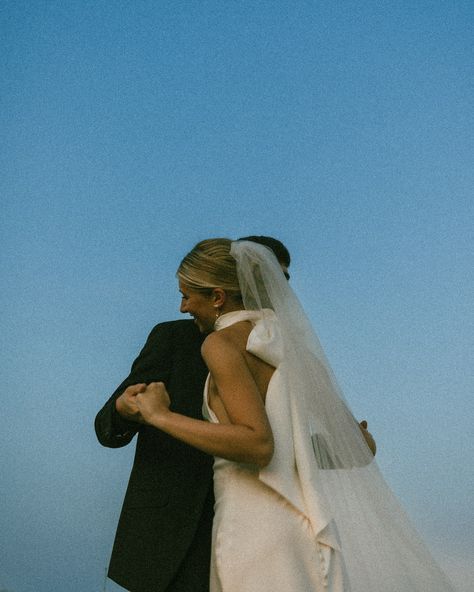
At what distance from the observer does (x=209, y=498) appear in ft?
13.0

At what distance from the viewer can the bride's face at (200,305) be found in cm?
402

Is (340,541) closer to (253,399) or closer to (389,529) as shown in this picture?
(389,529)

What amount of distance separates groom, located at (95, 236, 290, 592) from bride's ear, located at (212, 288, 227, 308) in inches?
18.0

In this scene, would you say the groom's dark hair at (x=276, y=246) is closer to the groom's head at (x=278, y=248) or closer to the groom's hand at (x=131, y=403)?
the groom's head at (x=278, y=248)

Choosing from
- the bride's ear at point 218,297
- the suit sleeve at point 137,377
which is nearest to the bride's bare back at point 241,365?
the bride's ear at point 218,297

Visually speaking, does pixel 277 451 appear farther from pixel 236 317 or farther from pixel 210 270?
pixel 210 270

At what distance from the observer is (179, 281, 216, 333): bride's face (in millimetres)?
4023

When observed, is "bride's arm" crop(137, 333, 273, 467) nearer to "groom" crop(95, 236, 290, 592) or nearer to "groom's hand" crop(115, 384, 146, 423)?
"groom's hand" crop(115, 384, 146, 423)

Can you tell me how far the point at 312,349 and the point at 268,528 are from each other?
1076 millimetres

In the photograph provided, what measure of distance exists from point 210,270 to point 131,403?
821mm

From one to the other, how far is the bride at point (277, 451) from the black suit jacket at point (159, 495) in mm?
239

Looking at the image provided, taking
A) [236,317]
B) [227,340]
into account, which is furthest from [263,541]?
[236,317]

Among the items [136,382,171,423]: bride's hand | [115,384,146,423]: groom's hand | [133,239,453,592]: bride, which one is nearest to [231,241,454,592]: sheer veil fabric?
[133,239,453,592]: bride

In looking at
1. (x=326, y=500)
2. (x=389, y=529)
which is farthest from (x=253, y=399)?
(x=389, y=529)
